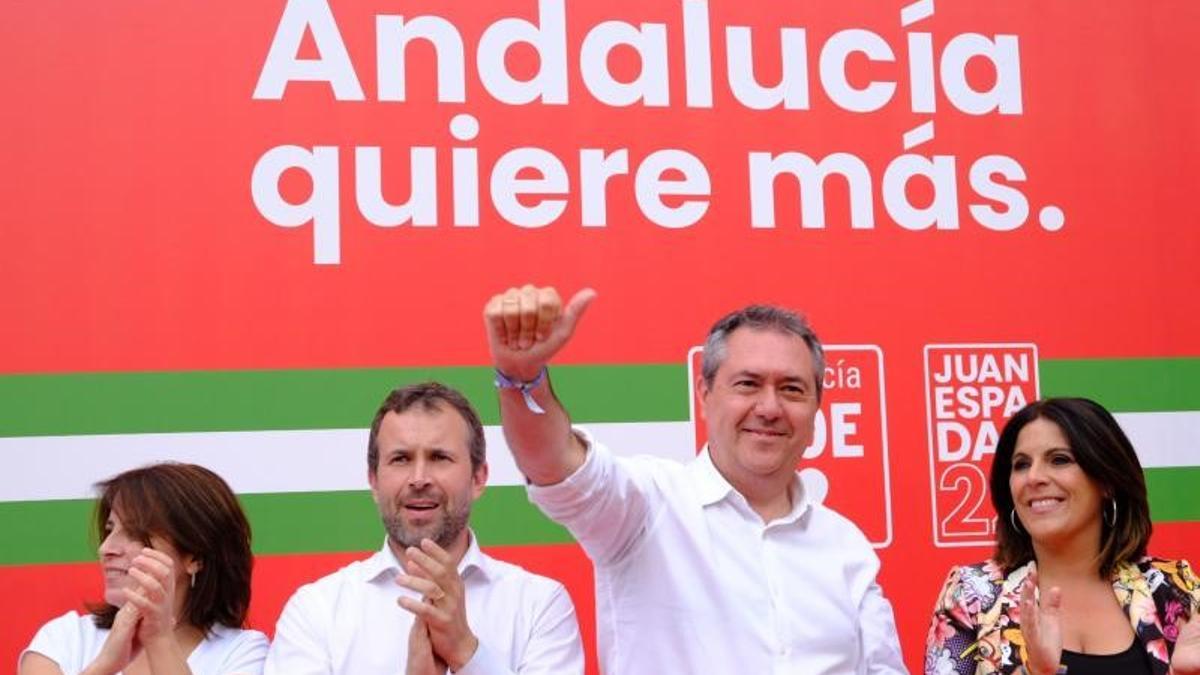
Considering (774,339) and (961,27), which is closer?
(774,339)

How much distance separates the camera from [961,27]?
2.97m

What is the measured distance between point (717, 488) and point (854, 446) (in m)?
0.64

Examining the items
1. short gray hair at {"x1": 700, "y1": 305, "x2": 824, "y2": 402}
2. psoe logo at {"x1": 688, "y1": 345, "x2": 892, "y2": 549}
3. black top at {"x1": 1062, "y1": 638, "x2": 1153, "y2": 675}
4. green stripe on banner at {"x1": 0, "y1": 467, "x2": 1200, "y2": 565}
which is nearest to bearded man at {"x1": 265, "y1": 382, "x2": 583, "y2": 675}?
green stripe on banner at {"x1": 0, "y1": 467, "x2": 1200, "y2": 565}

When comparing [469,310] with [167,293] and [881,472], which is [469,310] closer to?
[167,293]

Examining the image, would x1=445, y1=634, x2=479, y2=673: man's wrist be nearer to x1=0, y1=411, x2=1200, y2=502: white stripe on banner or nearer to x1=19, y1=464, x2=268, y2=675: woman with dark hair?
x1=19, y1=464, x2=268, y2=675: woman with dark hair

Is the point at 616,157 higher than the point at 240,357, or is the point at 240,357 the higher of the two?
the point at 616,157

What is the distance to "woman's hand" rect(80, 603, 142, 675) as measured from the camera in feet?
7.06

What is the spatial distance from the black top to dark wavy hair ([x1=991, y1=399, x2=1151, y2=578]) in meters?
0.16

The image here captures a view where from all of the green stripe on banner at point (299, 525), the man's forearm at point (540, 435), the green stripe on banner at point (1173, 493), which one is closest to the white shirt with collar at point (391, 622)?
the green stripe on banner at point (299, 525)

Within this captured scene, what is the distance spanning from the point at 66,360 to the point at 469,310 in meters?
0.71

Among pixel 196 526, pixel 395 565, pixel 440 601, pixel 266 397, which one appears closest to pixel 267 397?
pixel 266 397

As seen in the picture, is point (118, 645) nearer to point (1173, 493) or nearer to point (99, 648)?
point (99, 648)

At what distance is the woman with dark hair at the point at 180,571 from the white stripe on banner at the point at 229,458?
0.46 ft

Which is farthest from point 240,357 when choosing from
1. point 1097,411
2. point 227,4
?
point 1097,411
